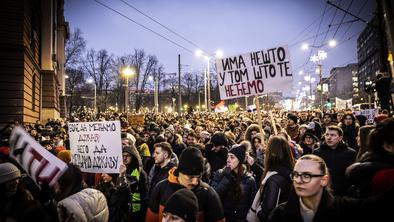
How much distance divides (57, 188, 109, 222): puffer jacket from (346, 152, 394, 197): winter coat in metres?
2.43

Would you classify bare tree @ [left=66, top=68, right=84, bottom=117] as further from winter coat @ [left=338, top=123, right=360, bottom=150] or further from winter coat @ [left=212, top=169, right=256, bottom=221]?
winter coat @ [left=212, top=169, right=256, bottom=221]

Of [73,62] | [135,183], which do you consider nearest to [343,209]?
[135,183]

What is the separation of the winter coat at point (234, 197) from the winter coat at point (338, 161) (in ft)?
4.39

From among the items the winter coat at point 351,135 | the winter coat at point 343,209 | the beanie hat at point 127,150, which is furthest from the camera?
the winter coat at point 351,135

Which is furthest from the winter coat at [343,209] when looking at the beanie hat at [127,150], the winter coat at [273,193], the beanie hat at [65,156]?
the beanie hat at [65,156]

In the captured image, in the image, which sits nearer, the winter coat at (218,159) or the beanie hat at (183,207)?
the beanie hat at (183,207)

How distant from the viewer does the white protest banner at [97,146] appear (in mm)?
4910

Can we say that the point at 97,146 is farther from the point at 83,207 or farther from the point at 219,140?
the point at 219,140

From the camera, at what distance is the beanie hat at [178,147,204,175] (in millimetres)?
3715

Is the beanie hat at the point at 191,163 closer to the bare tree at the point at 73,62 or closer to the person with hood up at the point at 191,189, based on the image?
the person with hood up at the point at 191,189

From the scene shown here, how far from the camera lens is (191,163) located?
147 inches

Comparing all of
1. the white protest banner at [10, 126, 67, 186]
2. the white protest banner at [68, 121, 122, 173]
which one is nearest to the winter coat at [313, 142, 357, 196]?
the white protest banner at [68, 121, 122, 173]

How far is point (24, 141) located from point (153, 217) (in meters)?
1.64

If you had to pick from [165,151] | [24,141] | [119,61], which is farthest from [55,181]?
[119,61]
